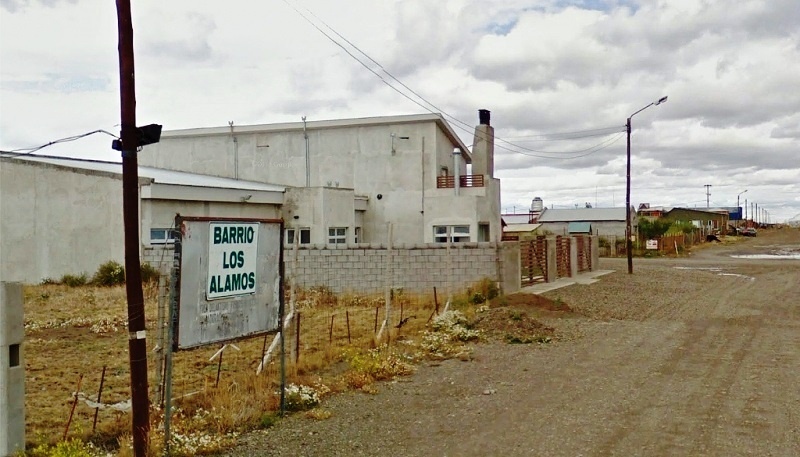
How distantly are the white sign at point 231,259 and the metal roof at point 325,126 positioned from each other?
25.6 metres

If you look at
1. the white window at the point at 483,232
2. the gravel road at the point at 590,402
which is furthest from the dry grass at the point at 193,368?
the white window at the point at 483,232

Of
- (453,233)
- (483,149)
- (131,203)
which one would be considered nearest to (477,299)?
(453,233)

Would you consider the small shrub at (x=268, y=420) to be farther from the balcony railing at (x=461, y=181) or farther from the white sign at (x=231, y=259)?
the balcony railing at (x=461, y=181)

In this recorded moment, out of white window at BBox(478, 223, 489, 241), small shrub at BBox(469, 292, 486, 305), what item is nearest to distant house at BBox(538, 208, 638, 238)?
white window at BBox(478, 223, 489, 241)

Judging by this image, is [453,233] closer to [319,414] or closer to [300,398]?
[300,398]

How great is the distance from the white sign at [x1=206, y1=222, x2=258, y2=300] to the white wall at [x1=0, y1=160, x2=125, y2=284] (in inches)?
694

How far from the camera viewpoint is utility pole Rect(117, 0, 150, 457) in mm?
6230

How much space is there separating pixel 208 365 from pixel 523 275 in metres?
14.7

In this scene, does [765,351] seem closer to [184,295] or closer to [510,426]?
[510,426]

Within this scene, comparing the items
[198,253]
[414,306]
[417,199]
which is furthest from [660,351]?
[417,199]

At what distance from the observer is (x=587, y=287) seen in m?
24.1

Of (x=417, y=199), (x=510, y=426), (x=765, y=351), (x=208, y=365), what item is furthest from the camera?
(x=417, y=199)

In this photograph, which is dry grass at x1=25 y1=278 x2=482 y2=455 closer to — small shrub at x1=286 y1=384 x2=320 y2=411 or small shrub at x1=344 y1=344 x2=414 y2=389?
small shrub at x1=344 y1=344 x2=414 y2=389

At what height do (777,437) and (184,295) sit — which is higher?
(184,295)
